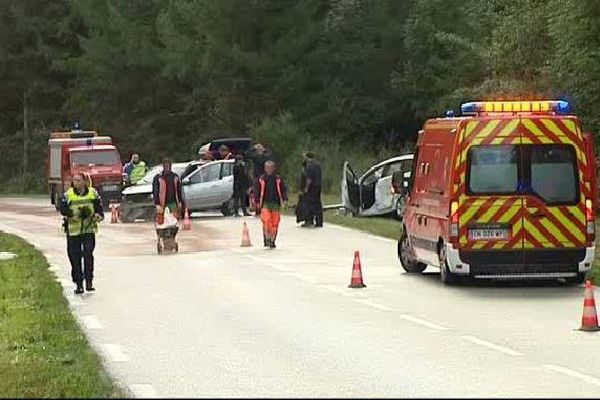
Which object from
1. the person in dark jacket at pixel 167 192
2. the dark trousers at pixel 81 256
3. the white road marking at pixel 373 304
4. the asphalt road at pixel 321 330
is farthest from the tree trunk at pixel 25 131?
the white road marking at pixel 373 304

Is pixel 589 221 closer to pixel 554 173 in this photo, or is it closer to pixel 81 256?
pixel 554 173

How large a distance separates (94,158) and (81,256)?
1101 inches

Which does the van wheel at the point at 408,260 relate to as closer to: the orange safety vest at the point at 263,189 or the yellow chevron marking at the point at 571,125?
the yellow chevron marking at the point at 571,125

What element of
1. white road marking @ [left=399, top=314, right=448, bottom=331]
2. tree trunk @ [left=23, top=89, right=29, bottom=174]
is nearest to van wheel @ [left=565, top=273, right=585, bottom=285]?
white road marking @ [left=399, top=314, right=448, bottom=331]

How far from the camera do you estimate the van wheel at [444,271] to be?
18830mm

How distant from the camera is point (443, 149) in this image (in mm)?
19078

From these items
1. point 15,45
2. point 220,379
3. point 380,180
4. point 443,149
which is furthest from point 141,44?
point 220,379

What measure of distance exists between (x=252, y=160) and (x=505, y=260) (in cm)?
2042

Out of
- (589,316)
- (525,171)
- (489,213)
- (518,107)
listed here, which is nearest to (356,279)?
(489,213)

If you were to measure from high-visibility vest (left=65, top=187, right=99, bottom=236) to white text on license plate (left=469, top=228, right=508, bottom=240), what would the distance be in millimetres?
5180

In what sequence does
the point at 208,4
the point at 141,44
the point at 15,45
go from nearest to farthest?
the point at 208,4 < the point at 141,44 < the point at 15,45

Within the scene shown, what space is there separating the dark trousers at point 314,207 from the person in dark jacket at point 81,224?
1361 centimetres

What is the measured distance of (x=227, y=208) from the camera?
3881cm

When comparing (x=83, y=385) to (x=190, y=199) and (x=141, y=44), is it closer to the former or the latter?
(x=190, y=199)
